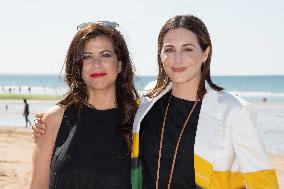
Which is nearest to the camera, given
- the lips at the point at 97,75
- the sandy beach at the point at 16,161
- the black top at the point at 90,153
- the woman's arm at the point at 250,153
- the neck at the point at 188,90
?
the woman's arm at the point at 250,153

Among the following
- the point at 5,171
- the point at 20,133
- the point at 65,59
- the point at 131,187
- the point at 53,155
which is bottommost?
the point at 20,133

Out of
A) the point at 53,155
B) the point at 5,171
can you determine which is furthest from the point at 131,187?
the point at 5,171

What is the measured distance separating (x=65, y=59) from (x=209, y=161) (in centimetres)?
151

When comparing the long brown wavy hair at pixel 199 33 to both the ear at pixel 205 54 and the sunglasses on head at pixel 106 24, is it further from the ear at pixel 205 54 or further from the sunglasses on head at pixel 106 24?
the sunglasses on head at pixel 106 24

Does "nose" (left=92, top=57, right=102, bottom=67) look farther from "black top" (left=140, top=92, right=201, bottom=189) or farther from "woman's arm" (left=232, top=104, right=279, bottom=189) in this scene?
"woman's arm" (left=232, top=104, right=279, bottom=189)

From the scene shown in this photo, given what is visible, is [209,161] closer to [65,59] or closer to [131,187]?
[131,187]

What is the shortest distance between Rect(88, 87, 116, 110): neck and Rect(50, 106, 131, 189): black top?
2.1 inches

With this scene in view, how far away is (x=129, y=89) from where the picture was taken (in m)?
4.24

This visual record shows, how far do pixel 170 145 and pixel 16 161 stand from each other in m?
12.1

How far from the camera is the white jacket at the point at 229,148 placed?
131 inches

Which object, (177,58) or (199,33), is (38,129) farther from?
(199,33)

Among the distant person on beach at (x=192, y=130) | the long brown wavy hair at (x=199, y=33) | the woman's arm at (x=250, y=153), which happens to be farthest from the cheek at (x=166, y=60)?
the woman's arm at (x=250, y=153)

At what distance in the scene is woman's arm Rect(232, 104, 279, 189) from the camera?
3.32 metres

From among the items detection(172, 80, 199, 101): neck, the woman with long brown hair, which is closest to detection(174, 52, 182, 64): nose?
the woman with long brown hair
